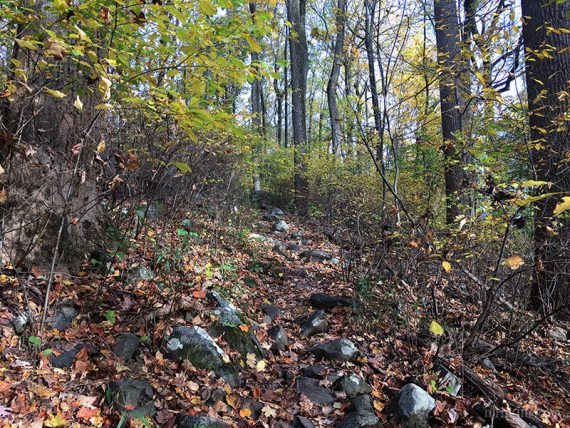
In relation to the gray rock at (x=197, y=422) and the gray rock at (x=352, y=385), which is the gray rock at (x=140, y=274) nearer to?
the gray rock at (x=197, y=422)

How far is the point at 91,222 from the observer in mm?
3926

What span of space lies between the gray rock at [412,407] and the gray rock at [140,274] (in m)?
2.70

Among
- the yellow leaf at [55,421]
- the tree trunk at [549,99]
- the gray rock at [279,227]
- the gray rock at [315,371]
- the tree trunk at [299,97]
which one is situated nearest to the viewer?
the yellow leaf at [55,421]

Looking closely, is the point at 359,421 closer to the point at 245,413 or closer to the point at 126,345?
the point at 245,413

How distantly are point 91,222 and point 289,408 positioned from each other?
9.11 ft

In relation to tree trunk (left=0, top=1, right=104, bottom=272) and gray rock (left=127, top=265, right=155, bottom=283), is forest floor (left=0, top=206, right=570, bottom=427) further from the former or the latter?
tree trunk (left=0, top=1, right=104, bottom=272)

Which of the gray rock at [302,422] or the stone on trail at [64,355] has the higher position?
the stone on trail at [64,355]

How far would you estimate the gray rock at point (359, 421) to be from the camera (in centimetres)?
284

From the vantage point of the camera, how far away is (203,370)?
3148 millimetres

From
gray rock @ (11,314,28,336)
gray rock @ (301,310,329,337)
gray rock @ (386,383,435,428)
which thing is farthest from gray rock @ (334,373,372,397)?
gray rock @ (11,314,28,336)

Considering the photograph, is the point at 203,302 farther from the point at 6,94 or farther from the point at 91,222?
the point at 6,94

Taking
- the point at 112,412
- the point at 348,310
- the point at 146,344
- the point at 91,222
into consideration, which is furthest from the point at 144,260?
the point at 348,310

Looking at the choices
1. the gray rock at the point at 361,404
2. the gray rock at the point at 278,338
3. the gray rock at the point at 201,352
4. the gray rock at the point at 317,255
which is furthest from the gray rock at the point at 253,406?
the gray rock at the point at 317,255

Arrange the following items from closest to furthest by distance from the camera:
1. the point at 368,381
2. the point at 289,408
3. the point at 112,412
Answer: the point at 112,412 → the point at 289,408 → the point at 368,381
